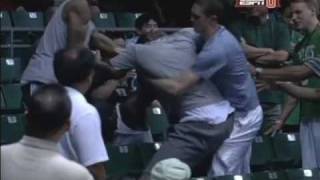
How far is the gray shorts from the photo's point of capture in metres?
6.90

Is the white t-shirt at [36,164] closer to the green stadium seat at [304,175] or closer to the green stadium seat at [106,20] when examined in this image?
the green stadium seat at [304,175]

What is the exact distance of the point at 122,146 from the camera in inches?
321

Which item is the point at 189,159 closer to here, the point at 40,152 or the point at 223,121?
the point at 223,121

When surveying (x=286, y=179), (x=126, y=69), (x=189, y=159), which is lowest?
(x=286, y=179)

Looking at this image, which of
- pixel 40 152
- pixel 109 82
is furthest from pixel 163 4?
pixel 40 152

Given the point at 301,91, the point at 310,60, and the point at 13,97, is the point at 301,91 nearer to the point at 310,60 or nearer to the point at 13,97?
the point at 310,60

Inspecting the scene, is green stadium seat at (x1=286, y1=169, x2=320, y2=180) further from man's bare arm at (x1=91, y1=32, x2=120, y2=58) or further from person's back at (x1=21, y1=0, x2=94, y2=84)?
person's back at (x1=21, y1=0, x2=94, y2=84)

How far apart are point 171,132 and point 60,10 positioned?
111 centimetres

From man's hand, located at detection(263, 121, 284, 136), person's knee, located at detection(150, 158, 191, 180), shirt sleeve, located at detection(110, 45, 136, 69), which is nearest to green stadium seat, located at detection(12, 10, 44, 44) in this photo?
man's hand, located at detection(263, 121, 284, 136)

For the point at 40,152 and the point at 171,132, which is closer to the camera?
the point at 40,152

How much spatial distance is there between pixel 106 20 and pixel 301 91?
4.42m

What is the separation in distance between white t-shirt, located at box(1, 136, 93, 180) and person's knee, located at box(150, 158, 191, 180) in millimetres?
1811

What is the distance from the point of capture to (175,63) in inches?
270

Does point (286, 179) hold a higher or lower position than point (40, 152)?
lower
